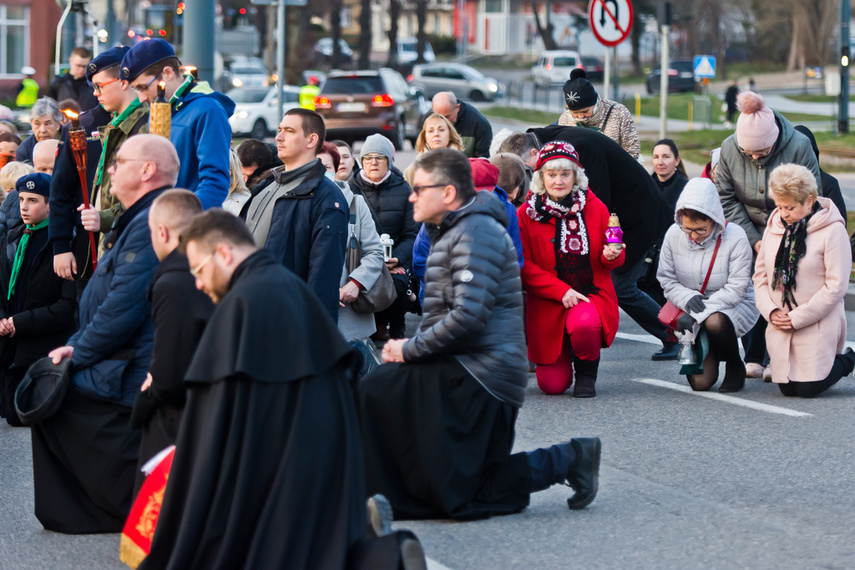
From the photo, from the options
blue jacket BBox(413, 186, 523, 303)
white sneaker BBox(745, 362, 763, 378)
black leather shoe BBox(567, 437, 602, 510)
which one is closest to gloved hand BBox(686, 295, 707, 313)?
white sneaker BBox(745, 362, 763, 378)

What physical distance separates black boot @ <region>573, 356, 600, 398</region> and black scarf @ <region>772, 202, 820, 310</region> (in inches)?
51.8

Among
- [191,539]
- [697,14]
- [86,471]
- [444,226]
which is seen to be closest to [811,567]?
[444,226]

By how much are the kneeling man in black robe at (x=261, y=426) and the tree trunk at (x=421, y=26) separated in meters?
69.8

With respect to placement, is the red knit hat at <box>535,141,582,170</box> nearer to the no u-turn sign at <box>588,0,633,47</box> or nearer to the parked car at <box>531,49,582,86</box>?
the no u-turn sign at <box>588,0,633,47</box>

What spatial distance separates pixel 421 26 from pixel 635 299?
67450mm

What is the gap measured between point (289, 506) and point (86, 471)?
1.76m

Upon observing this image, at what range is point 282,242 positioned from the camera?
276 inches

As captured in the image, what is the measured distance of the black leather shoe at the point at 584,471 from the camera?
6000mm

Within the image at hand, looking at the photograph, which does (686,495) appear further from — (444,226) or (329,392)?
(329,392)

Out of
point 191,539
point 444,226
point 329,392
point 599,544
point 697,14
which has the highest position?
point 697,14

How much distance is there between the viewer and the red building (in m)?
51.1

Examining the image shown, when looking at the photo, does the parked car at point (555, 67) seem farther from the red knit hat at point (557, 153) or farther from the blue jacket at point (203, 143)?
the blue jacket at point (203, 143)

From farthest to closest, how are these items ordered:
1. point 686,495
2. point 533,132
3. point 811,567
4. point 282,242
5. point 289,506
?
point 533,132 → point 282,242 → point 686,495 → point 811,567 → point 289,506

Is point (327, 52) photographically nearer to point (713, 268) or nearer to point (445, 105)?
point (445, 105)
